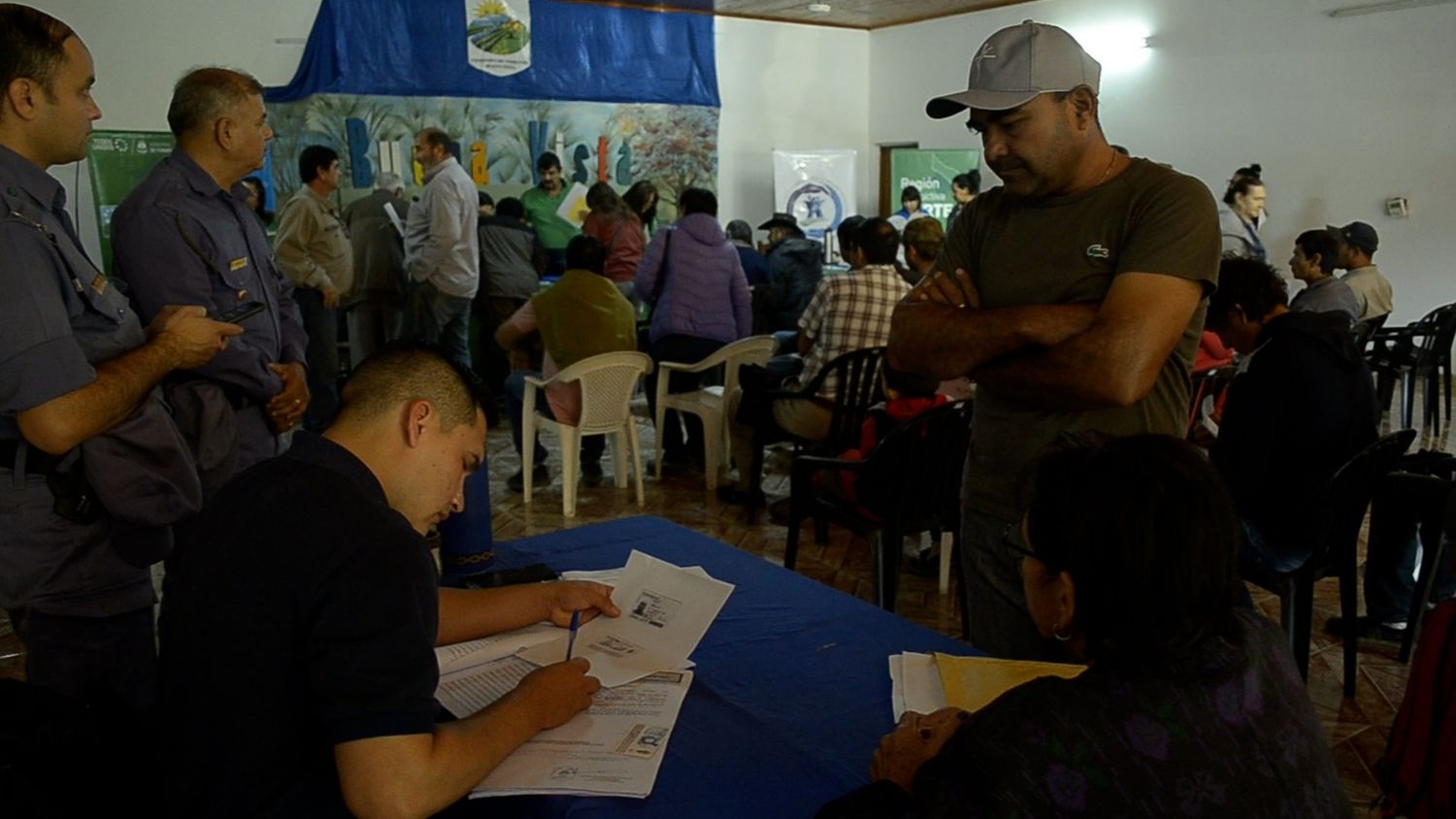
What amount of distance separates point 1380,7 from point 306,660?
9111 millimetres

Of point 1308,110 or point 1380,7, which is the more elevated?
point 1380,7

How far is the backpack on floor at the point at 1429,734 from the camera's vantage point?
158cm

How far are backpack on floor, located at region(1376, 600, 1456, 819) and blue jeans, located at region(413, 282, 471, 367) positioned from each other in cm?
540

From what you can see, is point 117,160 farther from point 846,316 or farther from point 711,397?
point 846,316

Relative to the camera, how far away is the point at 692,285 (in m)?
5.31

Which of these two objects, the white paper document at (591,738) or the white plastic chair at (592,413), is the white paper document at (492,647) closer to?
the white paper document at (591,738)

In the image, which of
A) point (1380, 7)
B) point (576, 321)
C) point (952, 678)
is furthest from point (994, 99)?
point (1380, 7)

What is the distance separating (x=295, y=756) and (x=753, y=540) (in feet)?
11.0

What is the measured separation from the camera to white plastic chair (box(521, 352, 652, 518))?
479cm

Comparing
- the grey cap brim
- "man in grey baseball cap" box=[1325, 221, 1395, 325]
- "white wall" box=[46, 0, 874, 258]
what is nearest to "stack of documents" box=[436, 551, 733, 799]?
the grey cap brim

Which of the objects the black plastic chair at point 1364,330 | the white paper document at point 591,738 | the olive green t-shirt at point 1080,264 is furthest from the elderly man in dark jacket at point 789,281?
the white paper document at point 591,738

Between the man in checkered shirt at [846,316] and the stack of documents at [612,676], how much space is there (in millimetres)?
2552

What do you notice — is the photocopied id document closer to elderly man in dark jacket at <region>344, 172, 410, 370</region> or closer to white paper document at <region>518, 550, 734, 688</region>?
white paper document at <region>518, 550, 734, 688</region>

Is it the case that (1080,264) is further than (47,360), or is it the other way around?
(1080,264)
